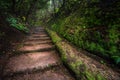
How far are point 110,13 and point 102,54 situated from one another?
1.89m

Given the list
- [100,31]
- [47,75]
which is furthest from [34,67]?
[100,31]

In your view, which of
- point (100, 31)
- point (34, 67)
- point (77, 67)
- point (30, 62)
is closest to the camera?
point (77, 67)

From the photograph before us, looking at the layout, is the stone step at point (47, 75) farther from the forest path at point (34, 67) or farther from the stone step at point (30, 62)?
the stone step at point (30, 62)

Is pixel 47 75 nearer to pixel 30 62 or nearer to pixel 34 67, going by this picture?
pixel 34 67

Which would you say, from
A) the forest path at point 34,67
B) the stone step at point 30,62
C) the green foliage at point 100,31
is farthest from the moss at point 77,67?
the green foliage at point 100,31

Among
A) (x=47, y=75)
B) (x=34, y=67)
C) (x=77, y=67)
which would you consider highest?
(x=77, y=67)

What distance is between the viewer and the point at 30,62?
4.39 metres

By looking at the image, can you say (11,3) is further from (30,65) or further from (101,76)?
(101,76)

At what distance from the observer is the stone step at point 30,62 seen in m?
3.84

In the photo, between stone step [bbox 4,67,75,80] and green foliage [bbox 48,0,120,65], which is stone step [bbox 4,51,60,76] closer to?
stone step [bbox 4,67,75,80]

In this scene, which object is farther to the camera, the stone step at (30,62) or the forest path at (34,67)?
the stone step at (30,62)

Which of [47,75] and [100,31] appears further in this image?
[100,31]

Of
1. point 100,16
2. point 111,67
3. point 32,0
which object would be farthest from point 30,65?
Answer: point 32,0

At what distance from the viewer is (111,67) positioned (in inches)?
143
